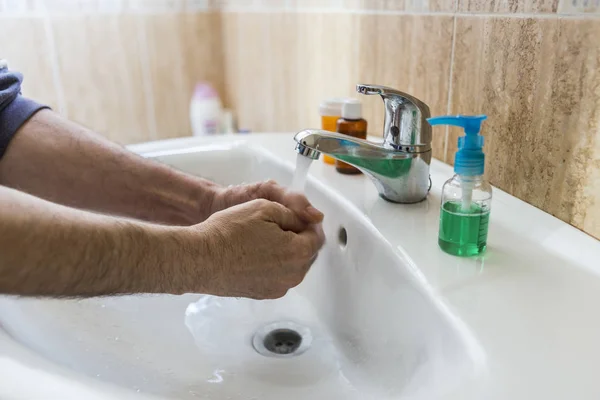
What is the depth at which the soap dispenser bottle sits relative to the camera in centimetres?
40

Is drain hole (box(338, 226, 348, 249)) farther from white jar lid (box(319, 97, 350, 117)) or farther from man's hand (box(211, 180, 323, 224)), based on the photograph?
white jar lid (box(319, 97, 350, 117))

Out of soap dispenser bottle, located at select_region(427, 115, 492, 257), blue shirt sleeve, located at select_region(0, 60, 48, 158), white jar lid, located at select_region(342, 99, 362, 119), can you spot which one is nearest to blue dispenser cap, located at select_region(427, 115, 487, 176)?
soap dispenser bottle, located at select_region(427, 115, 492, 257)

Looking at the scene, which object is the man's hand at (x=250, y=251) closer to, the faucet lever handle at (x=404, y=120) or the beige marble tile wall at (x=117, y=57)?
the faucet lever handle at (x=404, y=120)

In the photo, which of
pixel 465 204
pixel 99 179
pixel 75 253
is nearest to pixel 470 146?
pixel 465 204

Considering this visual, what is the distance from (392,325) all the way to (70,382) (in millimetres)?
264

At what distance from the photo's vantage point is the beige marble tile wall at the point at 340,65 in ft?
1.41

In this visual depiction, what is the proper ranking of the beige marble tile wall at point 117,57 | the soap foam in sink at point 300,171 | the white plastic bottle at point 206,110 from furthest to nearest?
the white plastic bottle at point 206,110 < the beige marble tile wall at point 117,57 < the soap foam in sink at point 300,171

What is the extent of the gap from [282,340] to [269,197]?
0.17m

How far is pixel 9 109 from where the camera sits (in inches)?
24.2

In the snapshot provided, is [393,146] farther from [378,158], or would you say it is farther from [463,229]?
[463,229]

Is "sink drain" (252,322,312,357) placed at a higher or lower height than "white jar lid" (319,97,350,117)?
lower

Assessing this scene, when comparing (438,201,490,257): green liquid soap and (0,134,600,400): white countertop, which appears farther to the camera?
(438,201,490,257): green liquid soap

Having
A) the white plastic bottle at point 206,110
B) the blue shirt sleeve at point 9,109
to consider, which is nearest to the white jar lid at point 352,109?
the blue shirt sleeve at point 9,109

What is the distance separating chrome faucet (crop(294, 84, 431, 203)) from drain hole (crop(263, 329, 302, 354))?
0.21 metres
